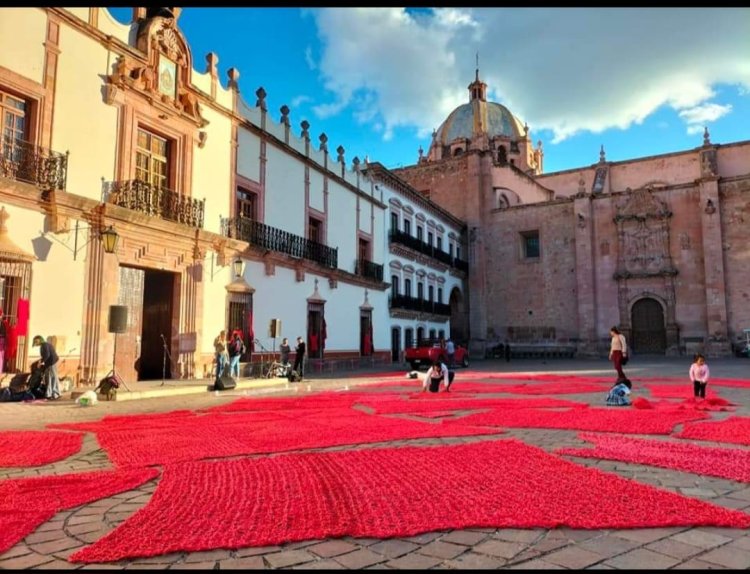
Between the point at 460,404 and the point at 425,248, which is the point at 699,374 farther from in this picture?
the point at 425,248

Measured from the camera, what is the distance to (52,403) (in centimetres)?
1044

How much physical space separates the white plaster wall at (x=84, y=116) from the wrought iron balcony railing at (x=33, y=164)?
0.25 metres

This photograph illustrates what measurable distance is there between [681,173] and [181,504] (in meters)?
43.1

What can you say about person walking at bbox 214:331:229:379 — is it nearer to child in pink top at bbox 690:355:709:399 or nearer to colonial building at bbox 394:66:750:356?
child in pink top at bbox 690:355:709:399

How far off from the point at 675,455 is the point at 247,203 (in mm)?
15736

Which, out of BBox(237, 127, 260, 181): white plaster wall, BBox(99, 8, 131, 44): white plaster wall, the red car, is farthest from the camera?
the red car

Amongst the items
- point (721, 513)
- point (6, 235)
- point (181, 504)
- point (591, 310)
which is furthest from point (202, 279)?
point (591, 310)

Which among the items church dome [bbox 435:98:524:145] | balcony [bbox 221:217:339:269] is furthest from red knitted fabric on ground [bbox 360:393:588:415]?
church dome [bbox 435:98:524:145]

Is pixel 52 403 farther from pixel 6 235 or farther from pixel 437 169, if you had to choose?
pixel 437 169

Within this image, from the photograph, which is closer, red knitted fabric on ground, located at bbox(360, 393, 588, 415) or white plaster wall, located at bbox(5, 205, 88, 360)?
red knitted fabric on ground, located at bbox(360, 393, 588, 415)

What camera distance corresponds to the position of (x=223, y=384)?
13.2 meters

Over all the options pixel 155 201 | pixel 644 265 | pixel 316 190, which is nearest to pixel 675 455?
pixel 155 201

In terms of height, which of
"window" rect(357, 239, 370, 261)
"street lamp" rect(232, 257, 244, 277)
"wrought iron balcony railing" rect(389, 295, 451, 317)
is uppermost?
"window" rect(357, 239, 370, 261)

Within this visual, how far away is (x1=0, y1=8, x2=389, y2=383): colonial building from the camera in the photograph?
37.9 ft
